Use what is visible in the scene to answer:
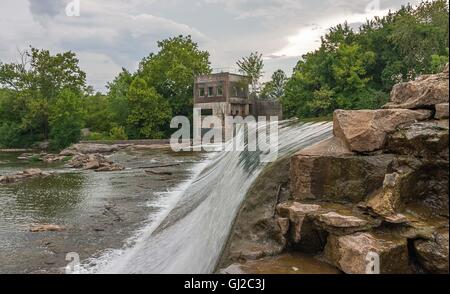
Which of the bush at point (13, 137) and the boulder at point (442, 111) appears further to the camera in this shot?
the bush at point (13, 137)

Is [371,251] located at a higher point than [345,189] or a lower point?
lower

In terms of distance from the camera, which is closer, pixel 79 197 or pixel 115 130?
pixel 79 197

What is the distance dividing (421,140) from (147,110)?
3954 cm

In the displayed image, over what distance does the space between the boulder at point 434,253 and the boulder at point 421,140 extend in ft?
3.07

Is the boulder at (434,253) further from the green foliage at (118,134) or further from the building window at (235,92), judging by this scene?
the building window at (235,92)

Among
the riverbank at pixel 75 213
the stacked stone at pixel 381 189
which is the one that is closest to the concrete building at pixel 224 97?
the riverbank at pixel 75 213

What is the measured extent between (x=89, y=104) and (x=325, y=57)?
35.0m

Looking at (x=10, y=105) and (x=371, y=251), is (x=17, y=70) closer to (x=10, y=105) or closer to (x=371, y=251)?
(x=10, y=105)

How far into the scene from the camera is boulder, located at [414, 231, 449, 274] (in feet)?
12.9

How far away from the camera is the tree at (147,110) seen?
1663 inches

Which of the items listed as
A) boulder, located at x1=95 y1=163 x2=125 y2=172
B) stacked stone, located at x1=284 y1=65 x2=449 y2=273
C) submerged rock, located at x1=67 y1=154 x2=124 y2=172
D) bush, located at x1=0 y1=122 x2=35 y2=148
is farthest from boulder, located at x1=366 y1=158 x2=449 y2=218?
bush, located at x1=0 y1=122 x2=35 y2=148

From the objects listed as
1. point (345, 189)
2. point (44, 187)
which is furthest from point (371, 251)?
point (44, 187)

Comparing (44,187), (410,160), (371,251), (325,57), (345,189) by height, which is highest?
(325,57)

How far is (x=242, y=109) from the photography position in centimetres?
4447
